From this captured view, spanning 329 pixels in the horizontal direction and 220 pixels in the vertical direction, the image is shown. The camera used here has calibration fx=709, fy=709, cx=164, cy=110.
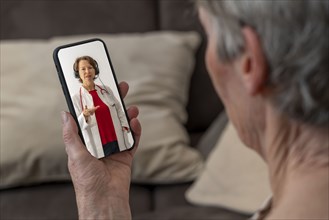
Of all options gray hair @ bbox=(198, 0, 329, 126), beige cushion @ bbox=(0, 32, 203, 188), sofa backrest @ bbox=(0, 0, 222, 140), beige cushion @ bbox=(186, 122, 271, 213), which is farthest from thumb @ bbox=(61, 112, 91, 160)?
sofa backrest @ bbox=(0, 0, 222, 140)

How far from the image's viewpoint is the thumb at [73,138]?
1024 millimetres

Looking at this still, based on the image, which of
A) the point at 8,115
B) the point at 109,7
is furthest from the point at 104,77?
the point at 109,7

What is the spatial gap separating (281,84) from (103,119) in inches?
11.5

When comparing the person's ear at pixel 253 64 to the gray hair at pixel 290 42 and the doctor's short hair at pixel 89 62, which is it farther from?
the doctor's short hair at pixel 89 62

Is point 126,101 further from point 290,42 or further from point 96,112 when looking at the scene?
point 290,42

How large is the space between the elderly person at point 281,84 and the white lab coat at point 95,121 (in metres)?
0.03

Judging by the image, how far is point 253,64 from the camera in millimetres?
839

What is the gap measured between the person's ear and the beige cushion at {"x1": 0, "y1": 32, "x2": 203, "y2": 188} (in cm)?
90

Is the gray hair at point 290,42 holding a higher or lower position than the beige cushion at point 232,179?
higher

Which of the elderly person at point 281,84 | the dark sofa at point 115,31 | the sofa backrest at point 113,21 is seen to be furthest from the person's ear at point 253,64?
the sofa backrest at point 113,21

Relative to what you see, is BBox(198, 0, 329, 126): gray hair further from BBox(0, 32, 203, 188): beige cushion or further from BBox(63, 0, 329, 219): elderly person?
BBox(0, 32, 203, 188): beige cushion

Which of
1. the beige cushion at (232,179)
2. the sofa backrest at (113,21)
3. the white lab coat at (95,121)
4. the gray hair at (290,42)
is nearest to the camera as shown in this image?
the gray hair at (290,42)

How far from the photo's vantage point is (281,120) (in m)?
0.90

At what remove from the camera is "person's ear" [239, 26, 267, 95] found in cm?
82
